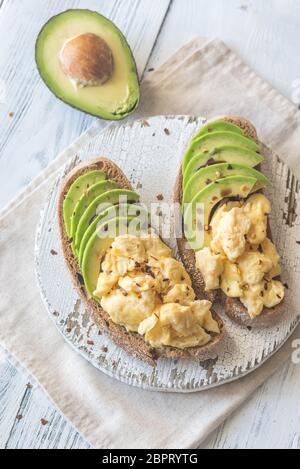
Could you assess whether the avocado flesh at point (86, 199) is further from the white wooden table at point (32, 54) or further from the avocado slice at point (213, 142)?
the white wooden table at point (32, 54)

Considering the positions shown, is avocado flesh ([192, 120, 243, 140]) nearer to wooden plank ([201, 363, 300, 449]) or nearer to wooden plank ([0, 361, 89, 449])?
wooden plank ([201, 363, 300, 449])

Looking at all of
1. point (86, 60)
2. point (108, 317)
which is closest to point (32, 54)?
point (86, 60)

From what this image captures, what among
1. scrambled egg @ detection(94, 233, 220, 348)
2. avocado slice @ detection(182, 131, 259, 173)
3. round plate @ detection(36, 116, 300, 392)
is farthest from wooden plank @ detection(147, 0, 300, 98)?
scrambled egg @ detection(94, 233, 220, 348)

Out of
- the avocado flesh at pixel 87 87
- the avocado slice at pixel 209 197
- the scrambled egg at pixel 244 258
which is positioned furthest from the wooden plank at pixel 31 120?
the scrambled egg at pixel 244 258

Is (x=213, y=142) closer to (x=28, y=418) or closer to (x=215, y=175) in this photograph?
(x=215, y=175)

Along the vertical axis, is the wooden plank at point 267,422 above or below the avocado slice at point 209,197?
below
